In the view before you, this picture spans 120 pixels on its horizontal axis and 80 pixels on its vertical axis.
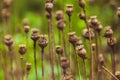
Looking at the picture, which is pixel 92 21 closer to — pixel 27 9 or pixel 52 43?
pixel 52 43

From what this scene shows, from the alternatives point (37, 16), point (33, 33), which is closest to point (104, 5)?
point (37, 16)

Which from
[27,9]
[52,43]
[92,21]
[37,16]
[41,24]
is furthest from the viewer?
[27,9]

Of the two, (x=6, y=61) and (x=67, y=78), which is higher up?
(x=67, y=78)

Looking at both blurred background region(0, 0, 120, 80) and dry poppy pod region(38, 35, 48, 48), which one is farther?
blurred background region(0, 0, 120, 80)

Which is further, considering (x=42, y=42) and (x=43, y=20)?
(x=43, y=20)

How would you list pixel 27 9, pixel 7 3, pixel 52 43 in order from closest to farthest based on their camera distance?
pixel 52 43, pixel 7 3, pixel 27 9

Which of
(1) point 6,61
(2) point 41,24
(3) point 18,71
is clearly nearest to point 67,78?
(3) point 18,71

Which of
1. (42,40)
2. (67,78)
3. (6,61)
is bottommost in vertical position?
(6,61)

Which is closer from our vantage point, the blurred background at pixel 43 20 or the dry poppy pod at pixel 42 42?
the dry poppy pod at pixel 42 42

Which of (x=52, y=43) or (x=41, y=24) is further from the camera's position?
(x=41, y=24)
